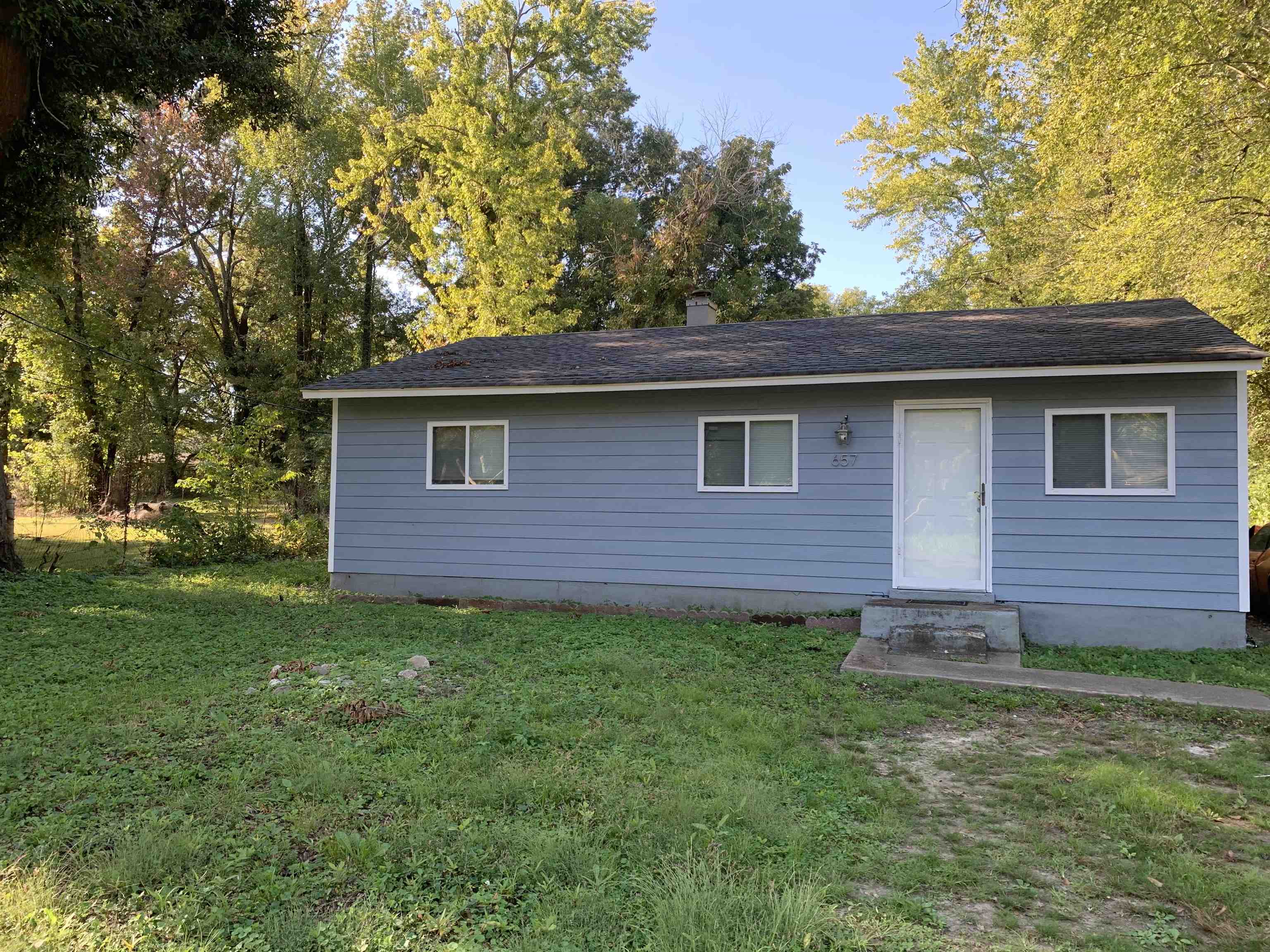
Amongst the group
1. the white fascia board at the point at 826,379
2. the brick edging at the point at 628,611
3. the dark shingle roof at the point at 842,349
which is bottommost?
the brick edging at the point at 628,611

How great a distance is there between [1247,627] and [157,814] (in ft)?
34.2

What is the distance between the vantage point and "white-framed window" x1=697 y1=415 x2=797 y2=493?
866cm

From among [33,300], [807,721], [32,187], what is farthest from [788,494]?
[33,300]

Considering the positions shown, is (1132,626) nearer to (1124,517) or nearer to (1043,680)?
(1124,517)

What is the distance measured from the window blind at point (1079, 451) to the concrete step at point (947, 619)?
54.8 inches

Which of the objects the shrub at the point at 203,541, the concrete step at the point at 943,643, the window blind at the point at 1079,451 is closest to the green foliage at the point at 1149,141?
the window blind at the point at 1079,451

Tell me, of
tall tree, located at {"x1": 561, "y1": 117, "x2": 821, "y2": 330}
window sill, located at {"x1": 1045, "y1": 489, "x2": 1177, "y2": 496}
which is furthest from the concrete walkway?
tall tree, located at {"x1": 561, "y1": 117, "x2": 821, "y2": 330}

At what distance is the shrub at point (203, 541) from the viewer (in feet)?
41.2

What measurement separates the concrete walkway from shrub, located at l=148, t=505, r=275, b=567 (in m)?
10.9

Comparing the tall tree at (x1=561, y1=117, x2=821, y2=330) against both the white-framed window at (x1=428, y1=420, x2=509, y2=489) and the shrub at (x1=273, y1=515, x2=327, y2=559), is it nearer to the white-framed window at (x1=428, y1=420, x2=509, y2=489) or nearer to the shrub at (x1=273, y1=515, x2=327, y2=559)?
the shrub at (x1=273, y1=515, x2=327, y2=559)

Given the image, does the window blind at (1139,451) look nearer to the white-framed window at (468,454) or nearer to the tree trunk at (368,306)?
the white-framed window at (468,454)

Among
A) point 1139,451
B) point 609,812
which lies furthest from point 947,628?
point 609,812

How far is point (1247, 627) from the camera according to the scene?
865 cm

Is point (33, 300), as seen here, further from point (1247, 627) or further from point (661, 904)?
point (1247, 627)
